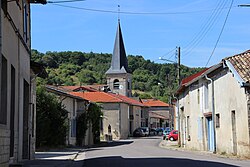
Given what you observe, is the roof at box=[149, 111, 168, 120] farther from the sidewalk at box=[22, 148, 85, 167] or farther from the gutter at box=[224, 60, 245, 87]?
the sidewalk at box=[22, 148, 85, 167]

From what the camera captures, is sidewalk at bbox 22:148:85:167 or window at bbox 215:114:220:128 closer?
sidewalk at bbox 22:148:85:167

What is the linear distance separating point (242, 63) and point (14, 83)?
483 inches

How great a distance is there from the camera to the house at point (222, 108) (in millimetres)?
21984

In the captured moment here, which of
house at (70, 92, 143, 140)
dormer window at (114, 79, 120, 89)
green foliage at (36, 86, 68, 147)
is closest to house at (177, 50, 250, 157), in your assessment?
green foliage at (36, 86, 68, 147)

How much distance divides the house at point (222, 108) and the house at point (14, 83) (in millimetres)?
9935

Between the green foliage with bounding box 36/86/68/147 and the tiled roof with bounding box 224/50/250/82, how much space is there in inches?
518

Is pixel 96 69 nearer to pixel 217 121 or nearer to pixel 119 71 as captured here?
pixel 119 71

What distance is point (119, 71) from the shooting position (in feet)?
299

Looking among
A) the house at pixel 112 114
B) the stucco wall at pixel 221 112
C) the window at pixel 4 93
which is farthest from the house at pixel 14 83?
the house at pixel 112 114

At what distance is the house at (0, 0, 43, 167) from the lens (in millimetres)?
12953

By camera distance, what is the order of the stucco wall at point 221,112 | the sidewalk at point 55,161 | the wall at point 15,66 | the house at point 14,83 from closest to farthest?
the wall at point 15,66, the house at point 14,83, the sidewalk at point 55,161, the stucco wall at point 221,112

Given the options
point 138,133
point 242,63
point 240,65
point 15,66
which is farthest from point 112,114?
point 15,66

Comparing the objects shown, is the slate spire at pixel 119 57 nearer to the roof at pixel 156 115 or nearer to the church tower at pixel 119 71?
the church tower at pixel 119 71

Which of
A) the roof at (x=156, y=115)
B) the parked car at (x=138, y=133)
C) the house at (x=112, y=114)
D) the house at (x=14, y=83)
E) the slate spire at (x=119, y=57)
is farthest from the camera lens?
the roof at (x=156, y=115)
